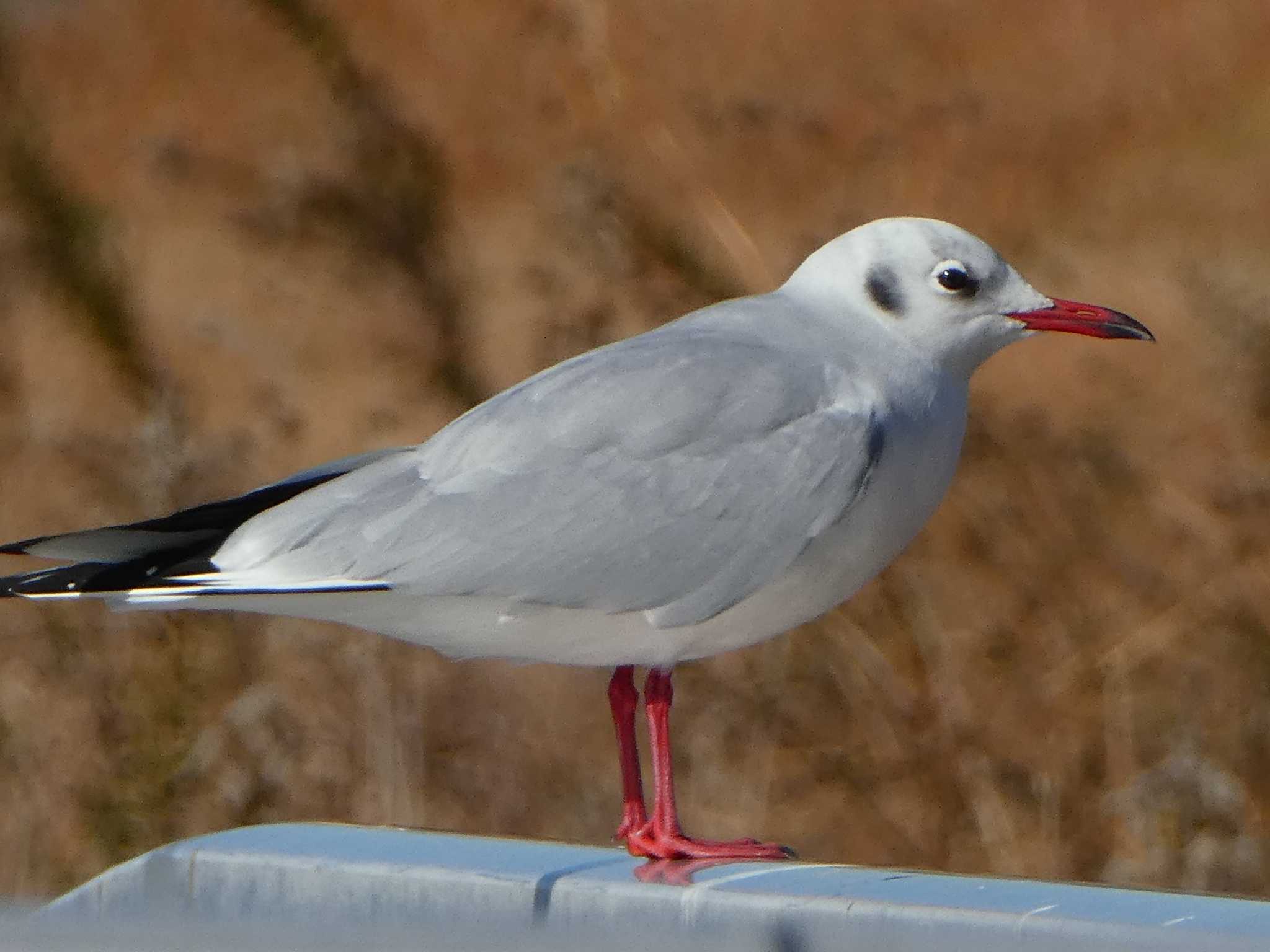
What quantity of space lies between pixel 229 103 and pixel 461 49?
32.4 inches

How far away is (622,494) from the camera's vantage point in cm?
224

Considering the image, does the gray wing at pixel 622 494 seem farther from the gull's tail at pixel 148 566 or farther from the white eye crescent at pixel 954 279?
the white eye crescent at pixel 954 279

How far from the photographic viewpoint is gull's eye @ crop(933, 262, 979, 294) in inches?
92.7

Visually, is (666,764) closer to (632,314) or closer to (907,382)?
(907,382)

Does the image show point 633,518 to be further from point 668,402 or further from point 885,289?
point 885,289

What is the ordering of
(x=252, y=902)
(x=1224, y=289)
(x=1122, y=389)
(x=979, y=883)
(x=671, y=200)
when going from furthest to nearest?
(x=1122, y=389), (x=671, y=200), (x=1224, y=289), (x=252, y=902), (x=979, y=883)

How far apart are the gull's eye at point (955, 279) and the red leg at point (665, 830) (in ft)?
1.80

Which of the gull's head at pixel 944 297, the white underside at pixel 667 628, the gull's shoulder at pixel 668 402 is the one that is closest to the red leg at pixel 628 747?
the white underside at pixel 667 628

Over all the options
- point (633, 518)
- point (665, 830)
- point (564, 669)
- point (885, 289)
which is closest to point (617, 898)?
point (665, 830)

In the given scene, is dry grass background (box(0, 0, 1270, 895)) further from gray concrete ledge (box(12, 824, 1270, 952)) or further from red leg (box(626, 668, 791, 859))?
gray concrete ledge (box(12, 824, 1270, 952))

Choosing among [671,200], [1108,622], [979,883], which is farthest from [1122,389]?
[979,883]

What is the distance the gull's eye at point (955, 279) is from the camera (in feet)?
7.73

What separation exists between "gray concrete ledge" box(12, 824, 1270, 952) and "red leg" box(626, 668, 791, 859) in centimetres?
13

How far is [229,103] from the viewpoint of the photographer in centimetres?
559
